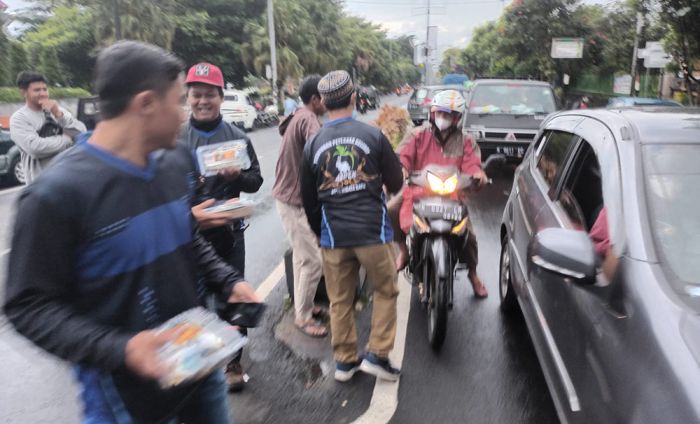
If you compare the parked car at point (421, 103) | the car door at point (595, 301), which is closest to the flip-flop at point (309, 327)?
the car door at point (595, 301)

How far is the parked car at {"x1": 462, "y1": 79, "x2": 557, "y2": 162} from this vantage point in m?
9.82

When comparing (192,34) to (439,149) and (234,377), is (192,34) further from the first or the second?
(234,377)

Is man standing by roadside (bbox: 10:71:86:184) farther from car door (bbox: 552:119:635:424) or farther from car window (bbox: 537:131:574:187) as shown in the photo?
car door (bbox: 552:119:635:424)

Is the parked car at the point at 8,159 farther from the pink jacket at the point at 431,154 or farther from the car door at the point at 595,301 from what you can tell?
the car door at the point at 595,301

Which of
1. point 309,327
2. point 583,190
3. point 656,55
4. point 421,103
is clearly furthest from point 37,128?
point 421,103

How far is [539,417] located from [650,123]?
1.65m

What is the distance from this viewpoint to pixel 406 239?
4.52m

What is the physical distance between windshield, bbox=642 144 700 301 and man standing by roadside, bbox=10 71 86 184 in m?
4.60

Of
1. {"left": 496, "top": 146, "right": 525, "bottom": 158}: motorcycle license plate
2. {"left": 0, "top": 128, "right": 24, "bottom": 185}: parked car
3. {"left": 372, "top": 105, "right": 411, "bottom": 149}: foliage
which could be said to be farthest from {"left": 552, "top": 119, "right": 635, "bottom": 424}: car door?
{"left": 0, "top": 128, "right": 24, "bottom": 185}: parked car

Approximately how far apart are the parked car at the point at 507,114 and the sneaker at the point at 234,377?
23.2ft

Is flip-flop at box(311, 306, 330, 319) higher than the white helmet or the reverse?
the reverse

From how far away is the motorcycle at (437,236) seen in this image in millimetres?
3570

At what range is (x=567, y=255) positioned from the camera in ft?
6.82

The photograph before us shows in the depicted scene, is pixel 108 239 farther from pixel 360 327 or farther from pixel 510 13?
pixel 510 13
